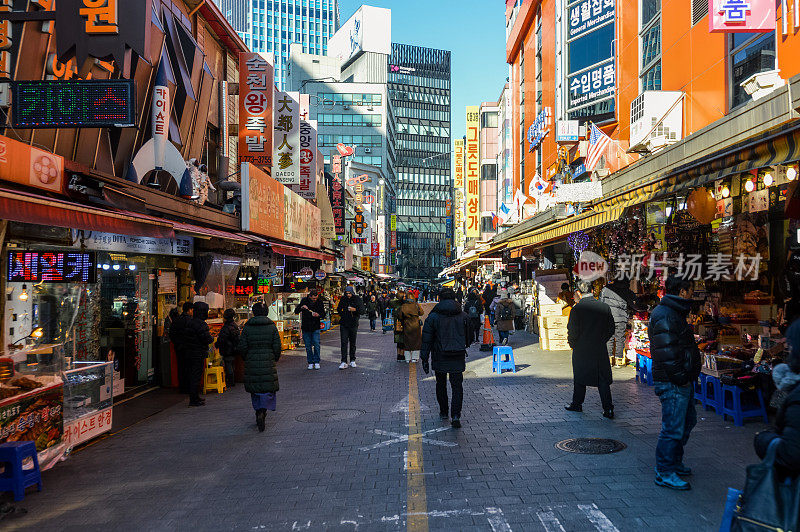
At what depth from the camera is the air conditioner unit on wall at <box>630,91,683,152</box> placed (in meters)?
12.8

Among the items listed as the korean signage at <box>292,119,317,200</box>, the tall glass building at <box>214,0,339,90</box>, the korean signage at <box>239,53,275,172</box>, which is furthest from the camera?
the tall glass building at <box>214,0,339,90</box>

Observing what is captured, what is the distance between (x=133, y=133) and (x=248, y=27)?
155458 mm

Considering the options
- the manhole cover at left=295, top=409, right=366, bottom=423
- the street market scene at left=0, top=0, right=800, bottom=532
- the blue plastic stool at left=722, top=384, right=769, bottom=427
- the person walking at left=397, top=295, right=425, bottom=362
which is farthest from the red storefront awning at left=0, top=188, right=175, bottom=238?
the blue plastic stool at left=722, top=384, right=769, bottom=427

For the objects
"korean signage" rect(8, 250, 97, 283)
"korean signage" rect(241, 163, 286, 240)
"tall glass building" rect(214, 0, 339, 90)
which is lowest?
"korean signage" rect(8, 250, 97, 283)

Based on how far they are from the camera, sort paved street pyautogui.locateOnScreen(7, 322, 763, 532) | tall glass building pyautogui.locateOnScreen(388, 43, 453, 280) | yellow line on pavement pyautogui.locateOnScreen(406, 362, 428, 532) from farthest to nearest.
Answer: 1. tall glass building pyautogui.locateOnScreen(388, 43, 453, 280)
2. paved street pyautogui.locateOnScreen(7, 322, 763, 532)
3. yellow line on pavement pyautogui.locateOnScreen(406, 362, 428, 532)

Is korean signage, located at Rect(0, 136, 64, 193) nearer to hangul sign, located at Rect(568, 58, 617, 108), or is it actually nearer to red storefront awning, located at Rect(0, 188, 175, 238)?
red storefront awning, located at Rect(0, 188, 175, 238)

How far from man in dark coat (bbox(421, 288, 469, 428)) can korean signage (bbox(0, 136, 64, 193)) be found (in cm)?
566

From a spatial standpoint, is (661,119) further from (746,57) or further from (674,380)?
(674,380)

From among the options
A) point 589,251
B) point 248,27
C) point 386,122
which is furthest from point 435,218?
point 589,251

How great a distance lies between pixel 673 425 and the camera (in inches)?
203

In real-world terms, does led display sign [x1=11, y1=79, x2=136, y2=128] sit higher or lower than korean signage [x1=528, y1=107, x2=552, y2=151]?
lower

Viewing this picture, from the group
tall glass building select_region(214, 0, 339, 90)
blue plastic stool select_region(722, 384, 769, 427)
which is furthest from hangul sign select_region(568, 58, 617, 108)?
tall glass building select_region(214, 0, 339, 90)

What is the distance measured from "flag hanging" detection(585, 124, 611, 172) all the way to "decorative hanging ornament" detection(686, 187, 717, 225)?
6832 millimetres

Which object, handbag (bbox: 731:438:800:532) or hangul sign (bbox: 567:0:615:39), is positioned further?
hangul sign (bbox: 567:0:615:39)
